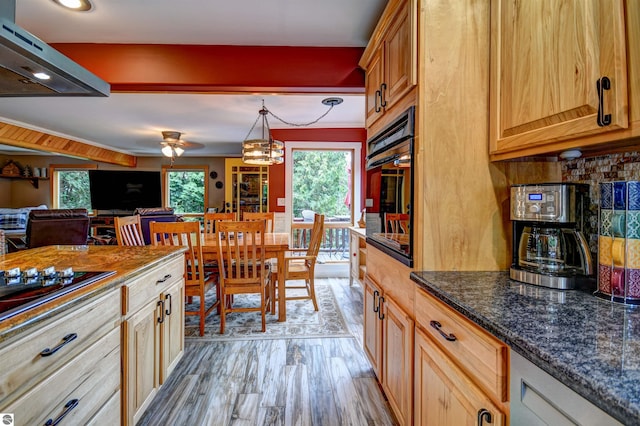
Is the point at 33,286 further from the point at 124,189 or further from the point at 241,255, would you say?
the point at 124,189

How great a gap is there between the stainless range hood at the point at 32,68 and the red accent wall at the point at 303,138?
3060 millimetres

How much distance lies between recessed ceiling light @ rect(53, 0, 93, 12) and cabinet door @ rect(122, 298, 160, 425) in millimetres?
1822

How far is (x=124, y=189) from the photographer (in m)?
7.07

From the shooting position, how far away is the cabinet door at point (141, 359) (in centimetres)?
142

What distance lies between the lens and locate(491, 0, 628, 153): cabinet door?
0.87m

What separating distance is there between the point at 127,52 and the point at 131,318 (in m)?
2.05

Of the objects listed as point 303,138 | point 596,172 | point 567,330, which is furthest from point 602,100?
point 303,138

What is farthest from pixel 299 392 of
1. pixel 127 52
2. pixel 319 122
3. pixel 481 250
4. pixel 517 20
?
pixel 319 122

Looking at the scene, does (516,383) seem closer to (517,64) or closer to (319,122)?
(517,64)

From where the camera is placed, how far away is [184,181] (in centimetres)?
786

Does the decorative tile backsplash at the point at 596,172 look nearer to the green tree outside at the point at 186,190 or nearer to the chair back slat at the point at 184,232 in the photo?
the chair back slat at the point at 184,232

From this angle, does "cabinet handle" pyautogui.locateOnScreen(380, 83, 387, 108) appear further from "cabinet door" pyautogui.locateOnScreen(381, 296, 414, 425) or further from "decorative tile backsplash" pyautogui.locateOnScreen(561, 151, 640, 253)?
"cabinet door" pyautogui.locateOnScreen(381, 296, 414, 425)

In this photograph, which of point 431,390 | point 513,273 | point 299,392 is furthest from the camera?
point 299,392

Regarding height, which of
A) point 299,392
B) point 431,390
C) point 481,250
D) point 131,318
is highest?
point 481,250
